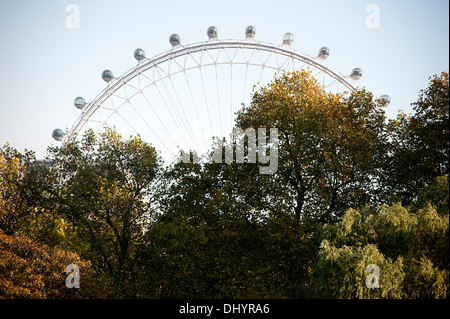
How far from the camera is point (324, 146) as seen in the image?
71.5 ft

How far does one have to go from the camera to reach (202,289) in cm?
1958

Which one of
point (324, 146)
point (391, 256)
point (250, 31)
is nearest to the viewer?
point (391, 256)

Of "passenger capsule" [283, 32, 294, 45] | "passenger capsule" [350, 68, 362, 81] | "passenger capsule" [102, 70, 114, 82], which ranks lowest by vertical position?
"passenger capsule" [350, 68, 362, 81]

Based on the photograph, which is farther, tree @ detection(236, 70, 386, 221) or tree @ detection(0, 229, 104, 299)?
tree @ detection(236, 70, 386, 221)

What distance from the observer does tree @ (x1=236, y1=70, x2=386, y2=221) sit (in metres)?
21.5

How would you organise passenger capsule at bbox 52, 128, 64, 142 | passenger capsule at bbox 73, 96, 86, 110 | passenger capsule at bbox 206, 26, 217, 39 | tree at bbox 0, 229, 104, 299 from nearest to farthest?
tree at bbox 0, 229, 104, 299 → passenger capsule at bbox 206, 26, 217, 39 → passenger capsule at bbox 73, 96, 86, 110 → passenger capsule at bbox 52, 128, 64, 142

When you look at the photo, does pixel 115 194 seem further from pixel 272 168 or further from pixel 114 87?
pixel 114 87

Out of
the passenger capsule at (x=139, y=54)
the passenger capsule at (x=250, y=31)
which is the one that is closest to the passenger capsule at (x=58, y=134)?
the passenger capsule at (x=139, y=54)

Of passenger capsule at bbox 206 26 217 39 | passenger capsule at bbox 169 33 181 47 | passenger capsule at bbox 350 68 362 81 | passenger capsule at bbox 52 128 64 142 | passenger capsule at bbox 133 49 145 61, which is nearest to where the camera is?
passenger capsule at bbox 350 68 362 81

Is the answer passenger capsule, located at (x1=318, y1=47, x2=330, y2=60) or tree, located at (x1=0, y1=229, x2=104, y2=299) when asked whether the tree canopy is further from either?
passenger capsule, located at (x1=318, y1=47, x2=330, y2=60)

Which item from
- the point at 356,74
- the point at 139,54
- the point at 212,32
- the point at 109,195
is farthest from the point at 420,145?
the point at 139,54

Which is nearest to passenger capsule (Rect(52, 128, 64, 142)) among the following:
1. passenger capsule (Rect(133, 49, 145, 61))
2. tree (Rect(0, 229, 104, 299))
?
passenger capsule (Rect(133, 49, 145, 61))

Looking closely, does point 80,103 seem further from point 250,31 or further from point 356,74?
point 356,74
